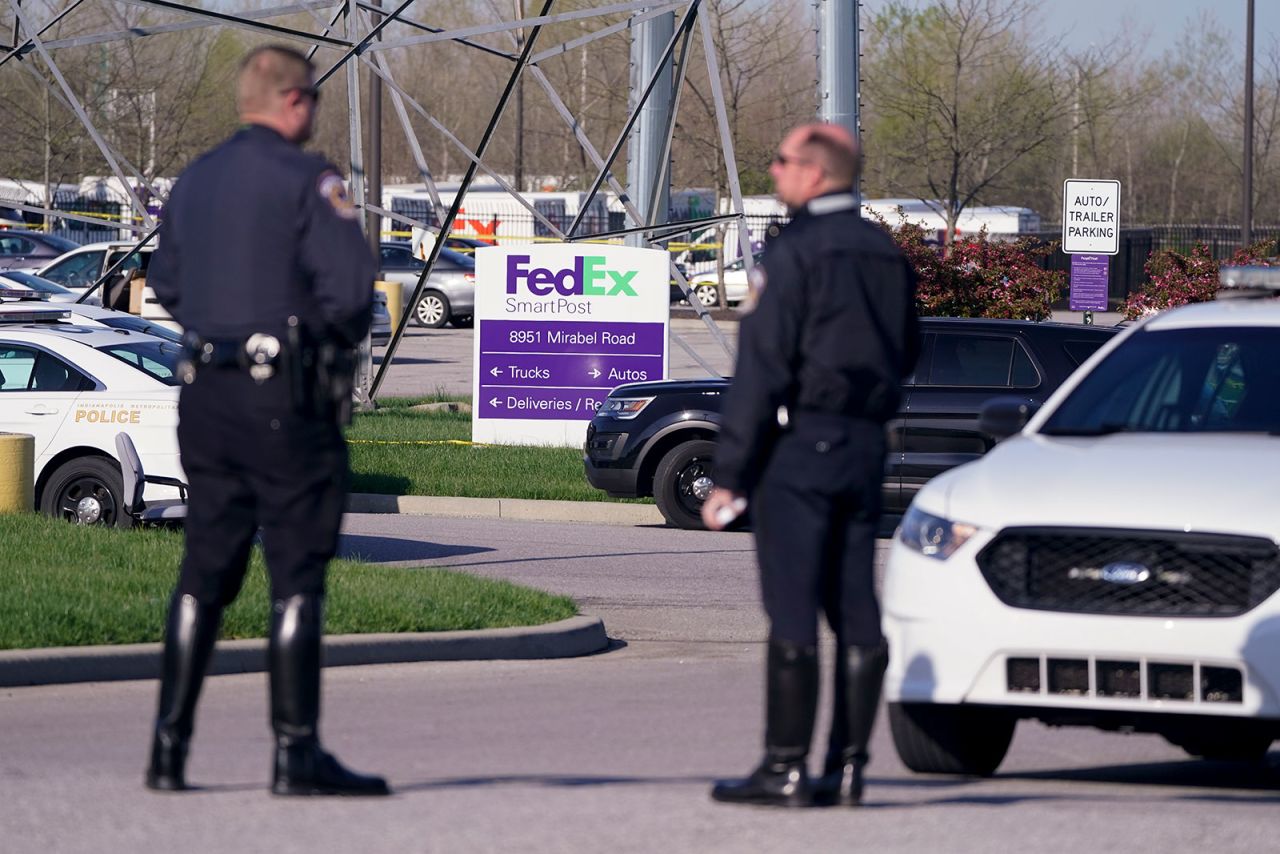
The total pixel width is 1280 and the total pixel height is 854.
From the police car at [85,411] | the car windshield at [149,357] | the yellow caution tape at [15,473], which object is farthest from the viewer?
the car windshield at [149,357]

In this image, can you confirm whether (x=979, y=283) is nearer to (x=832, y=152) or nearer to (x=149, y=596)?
(x=149, y=596)

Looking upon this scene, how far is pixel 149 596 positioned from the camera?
387 inches

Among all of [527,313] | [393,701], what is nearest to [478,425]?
[527,313]

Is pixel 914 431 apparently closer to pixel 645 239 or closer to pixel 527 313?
pixel 527 313

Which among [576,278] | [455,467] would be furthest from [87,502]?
[576,278]

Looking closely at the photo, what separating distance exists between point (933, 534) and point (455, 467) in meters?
12.1

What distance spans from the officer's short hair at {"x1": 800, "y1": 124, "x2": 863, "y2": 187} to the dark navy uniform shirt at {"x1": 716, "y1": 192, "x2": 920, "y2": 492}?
75 millimetres

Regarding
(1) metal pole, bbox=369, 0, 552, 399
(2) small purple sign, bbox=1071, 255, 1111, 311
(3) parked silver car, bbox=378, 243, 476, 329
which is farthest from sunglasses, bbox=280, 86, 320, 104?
(3) parked silver car, bbox=378, 243, 476, 329

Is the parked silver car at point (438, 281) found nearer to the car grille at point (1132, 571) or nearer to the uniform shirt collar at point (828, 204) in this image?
the car grille at point (1132, 571)

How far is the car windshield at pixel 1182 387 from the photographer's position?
7297 millimetres

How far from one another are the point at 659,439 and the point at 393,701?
7.80 m

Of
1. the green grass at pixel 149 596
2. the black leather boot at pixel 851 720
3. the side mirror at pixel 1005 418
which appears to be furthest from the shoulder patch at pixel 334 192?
Result: the green grass at pixel 149 596

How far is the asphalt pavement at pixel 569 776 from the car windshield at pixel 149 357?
4.56 meters

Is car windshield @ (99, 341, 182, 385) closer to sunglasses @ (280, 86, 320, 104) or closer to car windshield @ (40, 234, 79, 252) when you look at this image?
sunglasses @ (280, 86, 320, 104)
